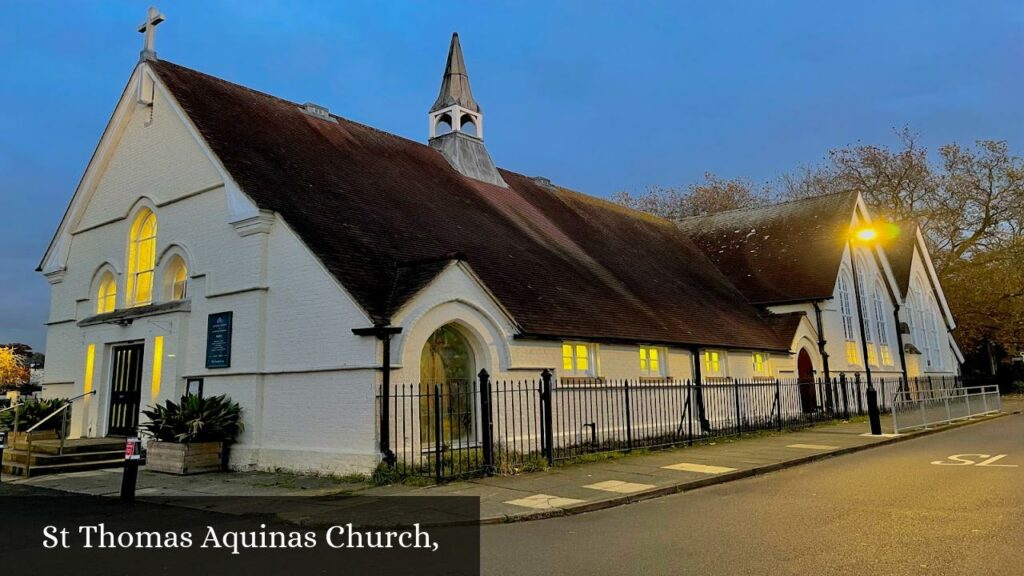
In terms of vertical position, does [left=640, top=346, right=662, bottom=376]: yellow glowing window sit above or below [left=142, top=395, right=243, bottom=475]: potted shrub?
above

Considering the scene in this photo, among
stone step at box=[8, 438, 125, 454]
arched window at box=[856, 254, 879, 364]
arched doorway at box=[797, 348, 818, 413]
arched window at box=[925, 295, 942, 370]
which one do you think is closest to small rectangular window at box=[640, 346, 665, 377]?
arched doorway at box=[797, 348, 818, 413]

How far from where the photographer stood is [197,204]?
15.9m

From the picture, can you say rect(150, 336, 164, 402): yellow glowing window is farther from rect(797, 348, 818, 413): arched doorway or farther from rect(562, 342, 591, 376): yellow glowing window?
rect(797, 348, 818, 413): arched doorway

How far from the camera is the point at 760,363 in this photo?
23.9 metres

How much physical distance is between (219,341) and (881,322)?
29.1 m

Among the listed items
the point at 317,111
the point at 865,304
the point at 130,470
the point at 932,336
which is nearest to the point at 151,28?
the point at 317,111

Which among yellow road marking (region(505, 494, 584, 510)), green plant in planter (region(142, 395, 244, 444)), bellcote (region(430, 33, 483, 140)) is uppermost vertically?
bellcote (region(430, 33, 483, 140))

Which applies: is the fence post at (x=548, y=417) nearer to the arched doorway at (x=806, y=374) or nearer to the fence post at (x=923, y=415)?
the fence post at (x=923, y=415)

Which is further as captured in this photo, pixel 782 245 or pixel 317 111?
pixel 782 245

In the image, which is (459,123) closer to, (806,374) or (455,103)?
(455,103)

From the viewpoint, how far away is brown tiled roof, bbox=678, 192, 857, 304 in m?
27.7

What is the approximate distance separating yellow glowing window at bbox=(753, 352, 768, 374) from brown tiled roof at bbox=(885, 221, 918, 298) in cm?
1479

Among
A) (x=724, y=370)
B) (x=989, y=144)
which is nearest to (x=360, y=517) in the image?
(x=724, y=370)

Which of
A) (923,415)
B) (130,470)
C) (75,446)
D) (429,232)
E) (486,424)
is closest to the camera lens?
(130,470)
